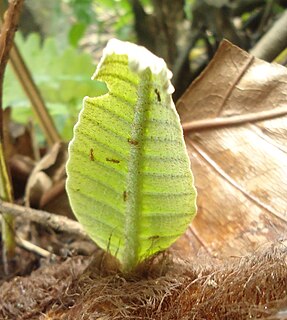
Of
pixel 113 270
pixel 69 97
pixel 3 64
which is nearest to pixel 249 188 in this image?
pixel 113 270

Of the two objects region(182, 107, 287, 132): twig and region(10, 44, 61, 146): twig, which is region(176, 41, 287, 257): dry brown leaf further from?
region(10, 44, 61, 146): twig

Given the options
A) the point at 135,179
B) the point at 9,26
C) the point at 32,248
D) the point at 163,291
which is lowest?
the point at 32,248

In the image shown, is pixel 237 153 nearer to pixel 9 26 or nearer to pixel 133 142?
pixel 133 142

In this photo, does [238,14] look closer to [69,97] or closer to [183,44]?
[183,44]

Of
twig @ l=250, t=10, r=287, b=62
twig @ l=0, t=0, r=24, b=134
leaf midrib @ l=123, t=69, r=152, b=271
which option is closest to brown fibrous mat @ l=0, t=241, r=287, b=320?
leaf midrib @ l=123, t=69, r=152, b=271

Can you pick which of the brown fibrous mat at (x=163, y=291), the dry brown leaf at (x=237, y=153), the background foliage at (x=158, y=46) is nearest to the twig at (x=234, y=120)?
the dry brown leaf at (x=237, y=153)

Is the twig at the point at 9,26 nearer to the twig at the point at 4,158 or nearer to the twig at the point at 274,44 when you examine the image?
the twig at the point at 4,158

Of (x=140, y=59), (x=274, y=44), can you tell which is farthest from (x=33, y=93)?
(x=140, y=59)
